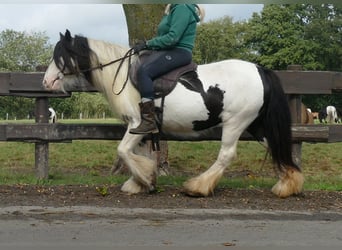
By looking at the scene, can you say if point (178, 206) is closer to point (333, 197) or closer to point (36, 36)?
point (333, 197)

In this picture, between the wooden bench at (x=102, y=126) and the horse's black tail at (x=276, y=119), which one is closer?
the horse's black tail at (x=276, y=119)

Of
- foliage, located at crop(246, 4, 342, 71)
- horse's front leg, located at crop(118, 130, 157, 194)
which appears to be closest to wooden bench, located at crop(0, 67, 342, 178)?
horse's front leg, located at crop(118, 130, 157, 194)

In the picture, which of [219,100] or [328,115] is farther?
[328,115]

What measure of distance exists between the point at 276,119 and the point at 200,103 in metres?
1.01

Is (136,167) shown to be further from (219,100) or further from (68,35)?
(68,35)

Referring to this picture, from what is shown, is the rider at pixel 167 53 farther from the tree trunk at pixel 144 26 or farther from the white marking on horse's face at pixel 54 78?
the tree trunk at pixel 144 26

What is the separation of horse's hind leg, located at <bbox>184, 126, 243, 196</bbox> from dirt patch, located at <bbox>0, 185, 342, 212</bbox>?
11cm

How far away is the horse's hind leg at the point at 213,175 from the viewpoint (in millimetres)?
6352

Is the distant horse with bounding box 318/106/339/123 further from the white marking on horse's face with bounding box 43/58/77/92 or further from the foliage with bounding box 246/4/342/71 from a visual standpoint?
the white marking on horse's face with bounding box 43/58/77/92

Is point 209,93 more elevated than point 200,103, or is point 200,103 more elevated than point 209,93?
point 209,93

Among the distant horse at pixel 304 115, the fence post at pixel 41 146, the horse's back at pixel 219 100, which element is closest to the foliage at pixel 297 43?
the distant horse at pixel 304 115

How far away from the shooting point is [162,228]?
193 inches

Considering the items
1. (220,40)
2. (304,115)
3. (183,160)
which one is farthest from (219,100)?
(220,40)

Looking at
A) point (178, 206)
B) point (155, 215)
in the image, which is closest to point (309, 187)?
point (178, 206)
